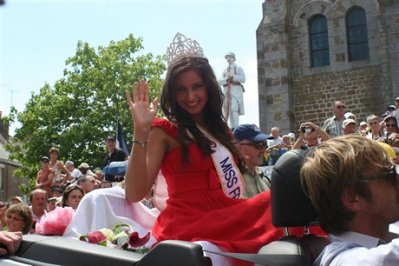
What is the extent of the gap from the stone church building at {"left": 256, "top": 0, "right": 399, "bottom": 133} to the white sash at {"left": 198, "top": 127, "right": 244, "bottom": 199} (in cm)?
1587

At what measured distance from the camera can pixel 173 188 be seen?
9.26 ft

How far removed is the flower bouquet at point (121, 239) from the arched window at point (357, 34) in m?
17.3

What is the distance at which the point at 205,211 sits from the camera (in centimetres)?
269

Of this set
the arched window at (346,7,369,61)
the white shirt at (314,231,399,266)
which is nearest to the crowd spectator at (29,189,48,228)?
the white shirt at (314,231,399,266)

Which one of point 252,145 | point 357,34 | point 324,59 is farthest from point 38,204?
point 357,34

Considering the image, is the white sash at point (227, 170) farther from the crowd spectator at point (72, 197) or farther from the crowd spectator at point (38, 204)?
the crowd spectator at point (38, 204)

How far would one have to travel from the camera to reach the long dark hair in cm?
293

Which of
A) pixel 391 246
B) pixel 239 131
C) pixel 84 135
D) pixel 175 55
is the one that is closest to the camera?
pixel 391 246

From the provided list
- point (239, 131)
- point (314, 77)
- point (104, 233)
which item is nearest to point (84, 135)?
point (314, 77)

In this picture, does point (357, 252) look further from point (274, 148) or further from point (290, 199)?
point (274, 148)

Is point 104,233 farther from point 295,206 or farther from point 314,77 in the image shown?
point 314,77

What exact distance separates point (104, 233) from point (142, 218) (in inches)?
18.1

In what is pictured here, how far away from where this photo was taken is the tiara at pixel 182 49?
320 centimetres

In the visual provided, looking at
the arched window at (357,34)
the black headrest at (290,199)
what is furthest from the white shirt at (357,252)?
the arched window at (357,34)
